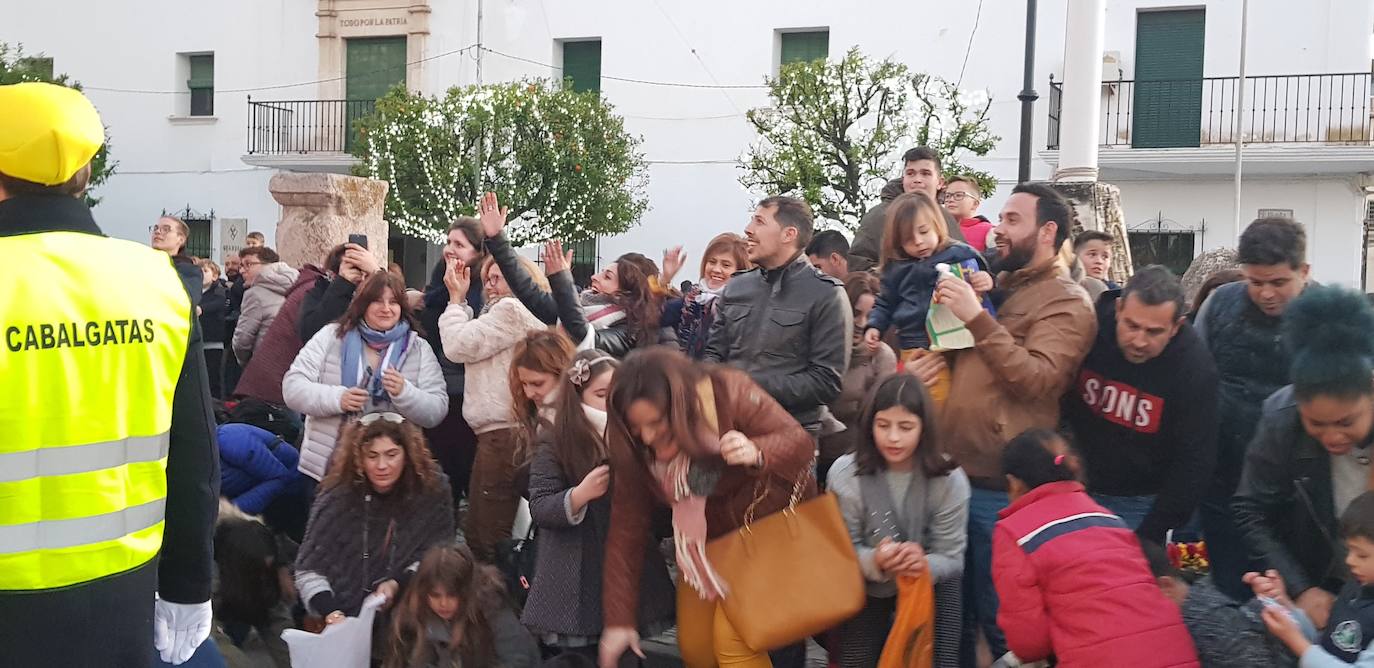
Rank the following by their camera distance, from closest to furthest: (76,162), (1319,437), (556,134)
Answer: (76,162), (1319,437), (556,134)

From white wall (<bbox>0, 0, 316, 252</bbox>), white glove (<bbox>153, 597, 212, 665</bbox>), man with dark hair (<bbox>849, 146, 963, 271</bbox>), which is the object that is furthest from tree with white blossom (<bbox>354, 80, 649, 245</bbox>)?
white glove (<bbox>153, 597, 212, 665</bbox>)

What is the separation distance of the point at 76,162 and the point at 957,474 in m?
2.99

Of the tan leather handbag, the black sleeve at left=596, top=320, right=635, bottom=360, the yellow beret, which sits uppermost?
the yellow beret

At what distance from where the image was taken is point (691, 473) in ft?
13.2

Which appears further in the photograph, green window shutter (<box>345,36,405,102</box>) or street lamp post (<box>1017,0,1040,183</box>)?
green window shutter (<box>345,36,405,102</box>)

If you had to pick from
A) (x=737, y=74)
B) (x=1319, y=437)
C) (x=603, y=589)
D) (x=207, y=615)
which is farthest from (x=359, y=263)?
(x=737, y=74)

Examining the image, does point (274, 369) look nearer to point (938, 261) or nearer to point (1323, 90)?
point (938, 261)

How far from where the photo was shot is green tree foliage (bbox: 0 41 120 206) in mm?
23750

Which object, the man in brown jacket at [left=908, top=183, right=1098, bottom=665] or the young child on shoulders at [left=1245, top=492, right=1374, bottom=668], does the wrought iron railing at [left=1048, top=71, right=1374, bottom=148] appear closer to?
the man in brown jacket at [left=908, top=183, right=1098, bottom=665]

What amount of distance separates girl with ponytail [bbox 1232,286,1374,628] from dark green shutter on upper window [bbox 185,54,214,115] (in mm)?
24215

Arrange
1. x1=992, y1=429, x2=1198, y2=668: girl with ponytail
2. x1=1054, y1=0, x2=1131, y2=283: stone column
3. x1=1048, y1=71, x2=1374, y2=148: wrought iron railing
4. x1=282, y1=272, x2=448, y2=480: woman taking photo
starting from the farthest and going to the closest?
x1=1048, y1=71, x2=1374, y2=148: wrought iron railing
x1=1054, y1=0, x2=1131, y2=283: stone column
x1=282, y1=272, x2=448, y2=480: woman taking photo
x1=992, y1=429, x2=1198, y2=668: girl with ponytail

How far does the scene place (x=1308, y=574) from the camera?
162 inches

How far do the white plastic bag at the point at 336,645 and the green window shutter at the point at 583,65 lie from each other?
18471 mm

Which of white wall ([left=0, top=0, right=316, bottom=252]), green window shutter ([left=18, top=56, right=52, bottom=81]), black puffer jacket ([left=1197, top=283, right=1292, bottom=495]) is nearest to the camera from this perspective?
black puffer jacket ([left=1197, top=283, right=1292, bottom=495])
